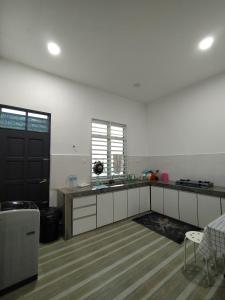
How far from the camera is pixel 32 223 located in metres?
1.78

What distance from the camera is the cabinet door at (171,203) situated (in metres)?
3.36

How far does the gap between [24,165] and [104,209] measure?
175cm

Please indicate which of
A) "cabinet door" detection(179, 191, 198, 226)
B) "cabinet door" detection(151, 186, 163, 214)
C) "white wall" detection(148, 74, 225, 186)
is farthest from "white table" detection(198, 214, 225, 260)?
"cabinet door" detection(151, 186, 163, 214)

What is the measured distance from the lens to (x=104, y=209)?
3088 millimetres

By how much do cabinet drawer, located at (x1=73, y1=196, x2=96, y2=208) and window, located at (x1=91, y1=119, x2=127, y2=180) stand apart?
0.75 metres

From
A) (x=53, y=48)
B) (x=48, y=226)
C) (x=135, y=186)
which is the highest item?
(x=53, y=48)

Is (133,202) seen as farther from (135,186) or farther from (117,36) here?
(117,36)

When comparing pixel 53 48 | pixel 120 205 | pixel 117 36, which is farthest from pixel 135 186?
pixel 53 48

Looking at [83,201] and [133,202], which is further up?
[83,201]

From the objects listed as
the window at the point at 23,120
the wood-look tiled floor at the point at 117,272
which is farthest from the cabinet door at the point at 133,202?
the window at the point at 23,120

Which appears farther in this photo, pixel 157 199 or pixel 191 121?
pixel 157 199

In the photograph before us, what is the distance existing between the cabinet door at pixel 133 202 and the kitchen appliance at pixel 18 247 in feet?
7.07

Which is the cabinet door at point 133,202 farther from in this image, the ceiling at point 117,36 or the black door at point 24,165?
the ceiling at point 117,36

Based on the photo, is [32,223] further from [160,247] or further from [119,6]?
[119,6]
